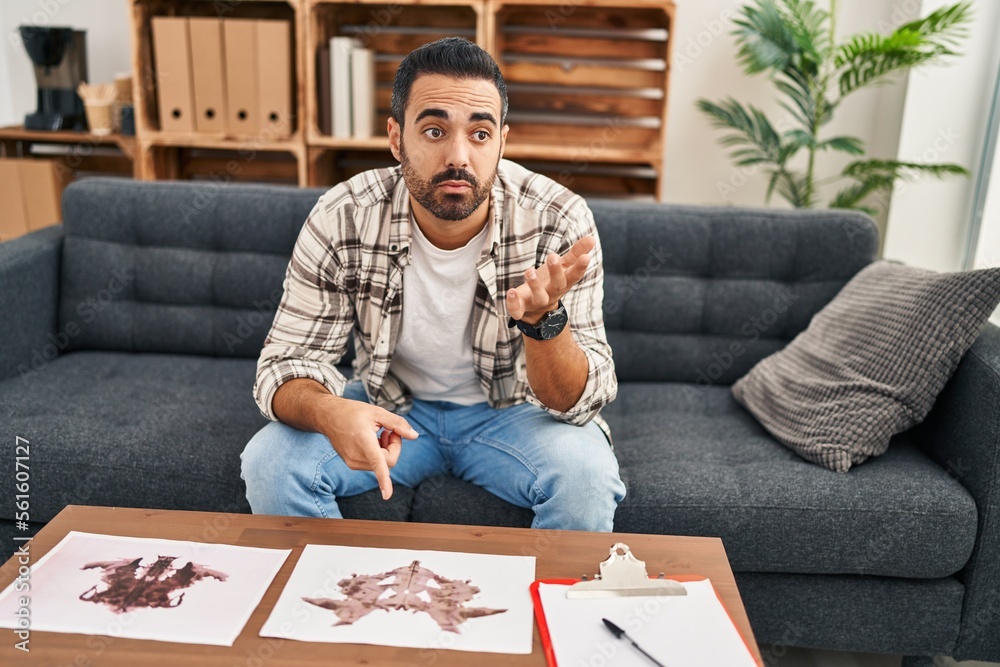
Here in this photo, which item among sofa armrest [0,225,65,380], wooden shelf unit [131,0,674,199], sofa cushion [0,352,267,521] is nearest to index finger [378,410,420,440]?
sofa cushion [0,352,267,521]

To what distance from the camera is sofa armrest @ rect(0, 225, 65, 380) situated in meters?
1.78

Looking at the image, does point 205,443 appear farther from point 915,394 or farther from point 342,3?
point 342,3

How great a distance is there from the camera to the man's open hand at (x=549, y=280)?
107cm

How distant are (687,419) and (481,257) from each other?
23.1 inches

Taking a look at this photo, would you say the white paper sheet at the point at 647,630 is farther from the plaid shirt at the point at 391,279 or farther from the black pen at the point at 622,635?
the plaid shirt at the point at 391,279

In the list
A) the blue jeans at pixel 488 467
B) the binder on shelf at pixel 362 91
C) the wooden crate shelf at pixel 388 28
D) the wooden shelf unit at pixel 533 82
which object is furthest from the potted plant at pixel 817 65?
the blue jeans at pixel 488 467

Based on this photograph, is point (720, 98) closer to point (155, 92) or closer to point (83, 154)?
point (155, 92)

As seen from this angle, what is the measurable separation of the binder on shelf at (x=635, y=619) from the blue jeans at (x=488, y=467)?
0.27 metres

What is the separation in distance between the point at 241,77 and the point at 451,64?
1520 mm

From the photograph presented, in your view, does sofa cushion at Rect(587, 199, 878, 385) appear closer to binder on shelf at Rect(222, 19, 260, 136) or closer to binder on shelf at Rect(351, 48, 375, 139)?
binder on shelf at Rect(351, 48, 375, 139)

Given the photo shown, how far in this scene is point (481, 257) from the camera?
1.41 metres

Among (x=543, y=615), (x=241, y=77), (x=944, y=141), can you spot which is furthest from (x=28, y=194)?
(x=944, y=141)

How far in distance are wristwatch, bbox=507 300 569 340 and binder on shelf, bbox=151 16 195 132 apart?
189 centimetres

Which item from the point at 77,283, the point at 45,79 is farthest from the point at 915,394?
the point at 45,79
